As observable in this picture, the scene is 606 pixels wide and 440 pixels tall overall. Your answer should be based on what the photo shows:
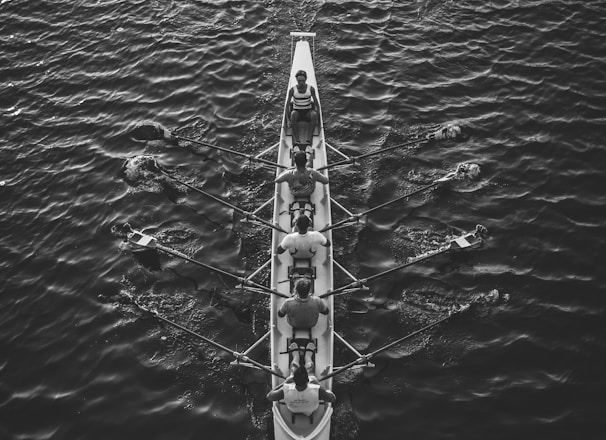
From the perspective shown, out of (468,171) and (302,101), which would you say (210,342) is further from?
(468,171)

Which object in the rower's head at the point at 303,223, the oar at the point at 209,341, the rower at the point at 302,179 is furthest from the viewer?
the rower at the point at 302,179

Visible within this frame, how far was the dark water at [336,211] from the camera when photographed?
12.9 m

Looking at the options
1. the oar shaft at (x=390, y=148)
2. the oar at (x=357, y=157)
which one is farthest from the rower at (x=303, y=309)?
the oar shaft at (x=390, y=148)

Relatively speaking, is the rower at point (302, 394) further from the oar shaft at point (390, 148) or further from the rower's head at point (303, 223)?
→ the oar shaft at point (390, 148)

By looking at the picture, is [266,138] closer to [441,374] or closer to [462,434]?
[441,374]

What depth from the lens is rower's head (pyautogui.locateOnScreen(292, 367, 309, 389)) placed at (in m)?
10.9

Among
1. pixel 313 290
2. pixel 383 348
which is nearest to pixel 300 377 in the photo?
pixel 383 348

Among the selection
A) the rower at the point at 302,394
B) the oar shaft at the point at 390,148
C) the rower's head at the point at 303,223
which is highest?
the oar shaft at the point at 390,148

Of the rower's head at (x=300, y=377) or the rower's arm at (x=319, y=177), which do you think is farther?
the rower's arm at (x=319, y=177)

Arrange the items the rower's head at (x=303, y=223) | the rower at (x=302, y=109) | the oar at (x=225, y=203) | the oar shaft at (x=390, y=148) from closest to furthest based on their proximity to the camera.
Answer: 1. the rower's head at (x=303, y=223)
2. the oar at (x=225, y=203)
3. the oar shaft at (x=390, y=148)
4. the rower at (x=302, y=109)

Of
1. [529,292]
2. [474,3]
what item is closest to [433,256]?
[529,292]

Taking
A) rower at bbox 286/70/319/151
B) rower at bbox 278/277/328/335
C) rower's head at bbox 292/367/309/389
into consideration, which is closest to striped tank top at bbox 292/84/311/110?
rower at bbox 286/70/319/151

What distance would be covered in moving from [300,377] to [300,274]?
144 inches

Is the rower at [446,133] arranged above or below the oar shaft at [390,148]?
above
